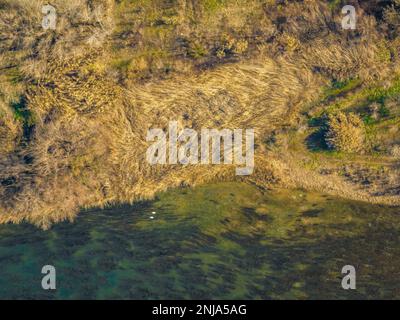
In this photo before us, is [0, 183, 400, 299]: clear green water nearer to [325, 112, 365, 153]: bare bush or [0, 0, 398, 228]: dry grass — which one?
[0, 0, 398, 228]: dry grass

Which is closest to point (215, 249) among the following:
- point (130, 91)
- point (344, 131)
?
point (344, 131)

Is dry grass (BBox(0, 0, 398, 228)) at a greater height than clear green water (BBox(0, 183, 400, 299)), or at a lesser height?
greater

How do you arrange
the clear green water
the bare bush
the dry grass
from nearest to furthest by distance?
the clear green water < the bare bush < the dry grass

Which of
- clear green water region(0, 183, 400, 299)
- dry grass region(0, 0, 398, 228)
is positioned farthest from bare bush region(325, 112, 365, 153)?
clear green water region(0, 183, 400, 299)

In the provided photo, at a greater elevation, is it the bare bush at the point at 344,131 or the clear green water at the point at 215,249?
the bare bush at the point at 344,131

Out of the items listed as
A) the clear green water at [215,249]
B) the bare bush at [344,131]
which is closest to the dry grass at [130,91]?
the clear green water at [215,249]

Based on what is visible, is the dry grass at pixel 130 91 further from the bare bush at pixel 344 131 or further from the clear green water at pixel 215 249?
the bare bush at pixel 344 131

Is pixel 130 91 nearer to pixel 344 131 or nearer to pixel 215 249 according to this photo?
pixel 215 249
